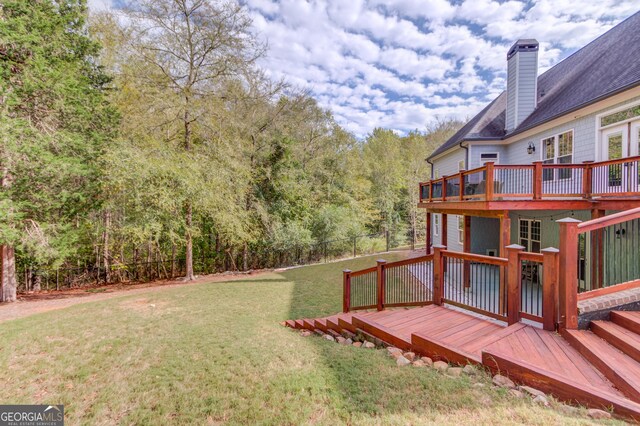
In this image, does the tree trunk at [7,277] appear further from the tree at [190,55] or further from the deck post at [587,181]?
the deck post at [587,181]

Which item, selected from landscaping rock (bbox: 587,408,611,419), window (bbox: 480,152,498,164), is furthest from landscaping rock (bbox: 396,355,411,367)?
window (bbox: 480,152,498,164)

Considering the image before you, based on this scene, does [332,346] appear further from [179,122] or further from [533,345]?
[179,122]

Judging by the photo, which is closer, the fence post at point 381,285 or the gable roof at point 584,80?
the fence post at point 381,285

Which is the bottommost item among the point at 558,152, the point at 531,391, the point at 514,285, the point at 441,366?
the point at 441,366

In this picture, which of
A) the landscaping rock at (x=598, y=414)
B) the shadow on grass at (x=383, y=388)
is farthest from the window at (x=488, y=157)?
the landscaping rock at (x=598, y=414)

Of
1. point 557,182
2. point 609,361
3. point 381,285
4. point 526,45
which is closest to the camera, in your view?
point 609,361

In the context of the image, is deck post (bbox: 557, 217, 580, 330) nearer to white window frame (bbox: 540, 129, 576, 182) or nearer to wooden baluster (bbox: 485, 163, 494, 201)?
wooden baluster (bbox: 485, 163, 494, 201)

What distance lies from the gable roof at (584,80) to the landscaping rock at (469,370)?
727 centimetres

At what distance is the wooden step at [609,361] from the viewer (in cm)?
215

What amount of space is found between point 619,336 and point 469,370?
1.62 metres

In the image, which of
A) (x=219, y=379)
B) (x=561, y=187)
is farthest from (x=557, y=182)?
(x=219, y=379)

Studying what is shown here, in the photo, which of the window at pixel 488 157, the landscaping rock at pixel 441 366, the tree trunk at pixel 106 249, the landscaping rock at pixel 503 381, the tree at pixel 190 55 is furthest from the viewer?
the tree trunk at pixel 106 249

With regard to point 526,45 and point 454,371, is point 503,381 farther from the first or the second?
point 526,45

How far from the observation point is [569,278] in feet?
10.4
